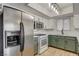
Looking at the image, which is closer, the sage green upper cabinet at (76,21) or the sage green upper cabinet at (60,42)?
the sage green upper cabinet at (76,21)

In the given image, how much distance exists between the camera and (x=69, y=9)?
1.17 m

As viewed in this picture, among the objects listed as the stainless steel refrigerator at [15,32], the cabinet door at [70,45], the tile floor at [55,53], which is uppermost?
the stainless steel refrigerator at [15,32]

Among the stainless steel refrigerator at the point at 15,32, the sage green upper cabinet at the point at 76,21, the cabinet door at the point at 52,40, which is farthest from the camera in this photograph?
the cabinet door at the point at 52,40

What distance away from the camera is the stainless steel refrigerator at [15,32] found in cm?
93

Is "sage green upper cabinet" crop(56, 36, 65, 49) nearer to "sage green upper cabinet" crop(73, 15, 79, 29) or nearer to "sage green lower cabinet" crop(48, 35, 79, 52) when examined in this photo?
"sage green lower cabinet" crop(48, 35, 79, 52)

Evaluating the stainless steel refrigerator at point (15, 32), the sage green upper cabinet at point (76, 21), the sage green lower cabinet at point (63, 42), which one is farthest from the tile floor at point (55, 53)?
the sage green upper cabinet at point (76, 21)

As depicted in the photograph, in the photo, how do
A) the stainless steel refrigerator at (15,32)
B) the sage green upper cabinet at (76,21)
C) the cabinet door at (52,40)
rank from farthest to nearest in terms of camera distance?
the cabinet door at (52,40)
the sage green upper cabinet at (76,21)
the stainless steel refrigerator at (15,32)

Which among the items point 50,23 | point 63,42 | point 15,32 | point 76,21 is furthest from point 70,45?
point 15,32

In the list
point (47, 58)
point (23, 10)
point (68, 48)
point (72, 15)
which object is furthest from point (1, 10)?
point (68, 48)

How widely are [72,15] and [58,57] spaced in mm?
706

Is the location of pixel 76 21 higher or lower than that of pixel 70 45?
higher

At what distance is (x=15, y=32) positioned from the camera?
3.38 ft

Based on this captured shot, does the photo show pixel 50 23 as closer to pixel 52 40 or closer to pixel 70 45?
pixel 52 40

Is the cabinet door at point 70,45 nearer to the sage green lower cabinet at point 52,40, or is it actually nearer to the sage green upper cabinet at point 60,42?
the sage green upper cabinet at point 60,42
